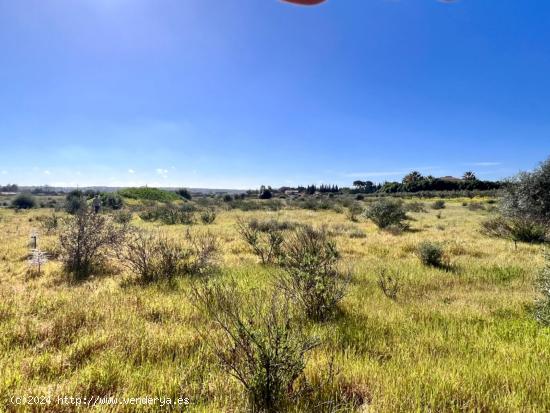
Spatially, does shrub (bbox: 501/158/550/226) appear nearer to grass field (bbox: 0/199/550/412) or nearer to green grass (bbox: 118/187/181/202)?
grass field (bbox: 0/199/550/412)

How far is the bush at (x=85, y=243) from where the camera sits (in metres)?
8.98

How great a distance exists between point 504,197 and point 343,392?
17.6m

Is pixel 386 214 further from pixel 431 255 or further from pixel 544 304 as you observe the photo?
pixel 544 304

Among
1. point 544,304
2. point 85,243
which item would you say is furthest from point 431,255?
point 85,243

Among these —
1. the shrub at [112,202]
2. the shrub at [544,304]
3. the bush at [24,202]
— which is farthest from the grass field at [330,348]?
the bush at [24,202]

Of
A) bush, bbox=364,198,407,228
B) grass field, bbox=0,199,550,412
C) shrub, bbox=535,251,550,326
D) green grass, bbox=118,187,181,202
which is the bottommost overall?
grass field, bbox=0,199,550,412

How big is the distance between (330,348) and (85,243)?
26.6 feet

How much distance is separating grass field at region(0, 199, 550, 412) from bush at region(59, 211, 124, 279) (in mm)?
1656

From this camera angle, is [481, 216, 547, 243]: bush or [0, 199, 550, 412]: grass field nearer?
[0, 199, 550, 412]: grass field

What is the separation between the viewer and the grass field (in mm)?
2969

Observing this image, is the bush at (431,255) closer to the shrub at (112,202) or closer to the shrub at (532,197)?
the shrub at (532,197)

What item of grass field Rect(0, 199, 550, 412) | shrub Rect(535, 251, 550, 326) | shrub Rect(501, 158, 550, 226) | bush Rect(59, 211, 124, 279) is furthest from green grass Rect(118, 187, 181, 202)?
shrub Rect(535, 251, 550, 326)

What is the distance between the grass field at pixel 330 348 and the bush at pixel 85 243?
5.43 ft

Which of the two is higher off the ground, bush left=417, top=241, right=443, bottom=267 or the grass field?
bush left=417, top=241, right=443, bottom=267
